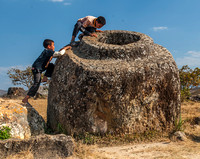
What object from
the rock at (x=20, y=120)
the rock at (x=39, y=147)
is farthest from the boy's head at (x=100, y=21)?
the rock at (x=39, y=147)

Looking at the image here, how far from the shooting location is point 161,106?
25.0 ft

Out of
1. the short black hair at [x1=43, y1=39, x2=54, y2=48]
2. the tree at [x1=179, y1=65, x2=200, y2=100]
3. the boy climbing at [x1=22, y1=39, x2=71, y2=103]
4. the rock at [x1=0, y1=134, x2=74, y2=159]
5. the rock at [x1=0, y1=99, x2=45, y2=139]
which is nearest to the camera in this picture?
the rock at [x1=0, y1=134, x2=74, y2=159]

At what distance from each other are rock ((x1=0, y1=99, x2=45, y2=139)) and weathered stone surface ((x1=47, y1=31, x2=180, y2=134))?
22.1 inches

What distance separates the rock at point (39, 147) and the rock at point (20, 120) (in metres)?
1.06

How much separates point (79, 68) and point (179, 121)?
375 cm

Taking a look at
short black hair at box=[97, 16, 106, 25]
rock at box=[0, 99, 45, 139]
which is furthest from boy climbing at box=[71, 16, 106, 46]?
rock at box=[0, 99, 45, 139]

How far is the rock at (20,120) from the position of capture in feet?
23.0

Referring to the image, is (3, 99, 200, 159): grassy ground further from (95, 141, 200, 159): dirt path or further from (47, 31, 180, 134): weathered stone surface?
(47, 31, 180, 134): weathered stone surface

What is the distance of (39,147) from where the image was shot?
5.88 metres

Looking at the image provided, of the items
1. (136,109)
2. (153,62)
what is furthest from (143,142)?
(153,62)

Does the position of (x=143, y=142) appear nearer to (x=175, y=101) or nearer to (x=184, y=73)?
(x=175, y=101)

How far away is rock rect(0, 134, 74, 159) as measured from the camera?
580 centimetres

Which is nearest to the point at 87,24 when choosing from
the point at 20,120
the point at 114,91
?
the point at 114,91

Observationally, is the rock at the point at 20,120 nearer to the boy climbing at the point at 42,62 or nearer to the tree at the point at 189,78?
the boy climbing at the point at 42,62
